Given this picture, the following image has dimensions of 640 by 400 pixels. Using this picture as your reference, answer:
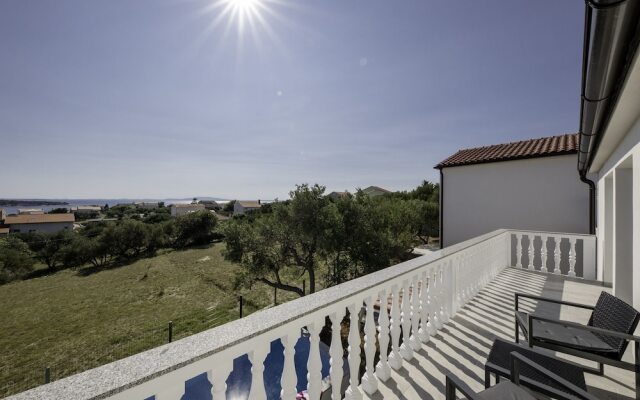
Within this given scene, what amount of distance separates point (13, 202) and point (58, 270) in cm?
7670

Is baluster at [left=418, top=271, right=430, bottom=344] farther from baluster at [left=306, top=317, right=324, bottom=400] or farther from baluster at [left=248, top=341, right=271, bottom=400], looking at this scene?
baluster at [left=248, top=341, right=271, bottom=400]

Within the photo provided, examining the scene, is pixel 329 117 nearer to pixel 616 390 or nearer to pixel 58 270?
pixel 616 390

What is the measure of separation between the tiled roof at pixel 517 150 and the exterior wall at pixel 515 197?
10.5 inches

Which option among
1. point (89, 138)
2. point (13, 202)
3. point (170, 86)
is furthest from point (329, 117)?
point (13, 202)

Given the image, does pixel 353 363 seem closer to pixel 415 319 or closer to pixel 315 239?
pixel 415 319

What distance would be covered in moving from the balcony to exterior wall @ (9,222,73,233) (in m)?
69.3

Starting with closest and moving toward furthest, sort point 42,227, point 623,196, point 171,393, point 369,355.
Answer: point 171,393, point 369,355, point 623,196, point 42,227

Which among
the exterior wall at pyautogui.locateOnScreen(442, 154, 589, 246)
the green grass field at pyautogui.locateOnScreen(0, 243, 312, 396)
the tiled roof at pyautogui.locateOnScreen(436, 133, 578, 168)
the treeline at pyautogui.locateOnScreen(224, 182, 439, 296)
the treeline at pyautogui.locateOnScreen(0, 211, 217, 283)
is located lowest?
the green grass field at pyautogui.locateOnScreen(0, 243, 312, 396)

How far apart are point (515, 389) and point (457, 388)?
56 cm

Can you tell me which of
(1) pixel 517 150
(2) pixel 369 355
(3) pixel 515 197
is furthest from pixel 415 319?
(1) pixel 517 150

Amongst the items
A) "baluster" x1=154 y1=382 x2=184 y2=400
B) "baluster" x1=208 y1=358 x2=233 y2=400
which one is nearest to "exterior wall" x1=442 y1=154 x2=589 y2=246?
"baluster" x1=208 y1=358 x2=233 y2=400

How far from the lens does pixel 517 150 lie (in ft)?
32.7

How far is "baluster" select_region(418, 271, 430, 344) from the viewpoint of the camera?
3062 millimetres

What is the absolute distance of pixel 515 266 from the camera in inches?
279
